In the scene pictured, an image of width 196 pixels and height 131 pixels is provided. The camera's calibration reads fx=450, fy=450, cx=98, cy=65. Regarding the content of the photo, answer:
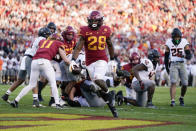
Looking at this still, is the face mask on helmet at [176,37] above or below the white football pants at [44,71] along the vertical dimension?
above

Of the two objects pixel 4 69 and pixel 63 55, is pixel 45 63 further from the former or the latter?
pixel 4 69

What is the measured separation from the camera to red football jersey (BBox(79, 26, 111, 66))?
309 inches

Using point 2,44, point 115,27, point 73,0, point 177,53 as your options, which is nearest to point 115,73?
point 177,53

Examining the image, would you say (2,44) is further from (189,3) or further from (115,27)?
(189,3)

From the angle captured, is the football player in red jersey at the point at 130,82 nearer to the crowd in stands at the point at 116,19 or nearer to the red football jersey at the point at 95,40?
the red football jersey at the point at 95,40

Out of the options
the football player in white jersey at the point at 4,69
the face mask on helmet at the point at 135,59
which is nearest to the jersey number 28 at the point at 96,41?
the face mask on helmet at the point at 135,59

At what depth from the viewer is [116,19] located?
3444cm

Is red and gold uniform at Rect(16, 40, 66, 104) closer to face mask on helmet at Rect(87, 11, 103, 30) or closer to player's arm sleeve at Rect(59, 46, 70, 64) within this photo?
player's arm sleeve at Rect(59, 46, 70, 64)

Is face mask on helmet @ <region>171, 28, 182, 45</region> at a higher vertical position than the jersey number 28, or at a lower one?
higher

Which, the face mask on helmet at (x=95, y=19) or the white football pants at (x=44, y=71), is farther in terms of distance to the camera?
the white football pants at (x=44, y=71)

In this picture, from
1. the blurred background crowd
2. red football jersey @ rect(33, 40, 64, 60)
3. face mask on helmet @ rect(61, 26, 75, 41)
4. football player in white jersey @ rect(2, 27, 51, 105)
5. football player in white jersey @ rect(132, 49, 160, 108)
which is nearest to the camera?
red football jersey @ rect(33, 40, 64, 60)

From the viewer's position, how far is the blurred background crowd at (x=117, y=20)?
87.9ft

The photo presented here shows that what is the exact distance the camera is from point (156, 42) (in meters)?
29.5

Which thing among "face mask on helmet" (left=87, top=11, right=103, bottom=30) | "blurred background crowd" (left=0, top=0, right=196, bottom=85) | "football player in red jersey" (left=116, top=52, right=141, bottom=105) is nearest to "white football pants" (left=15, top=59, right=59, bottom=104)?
"face mask on helmet" (left=87, top=11, right=103, bottom=30)
